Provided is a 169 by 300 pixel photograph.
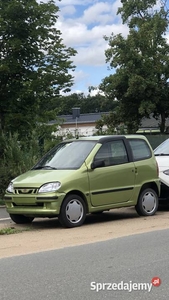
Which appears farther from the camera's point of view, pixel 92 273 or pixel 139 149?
pixel 139 149

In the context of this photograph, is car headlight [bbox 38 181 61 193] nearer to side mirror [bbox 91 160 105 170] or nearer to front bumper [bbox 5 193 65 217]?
front bumper [bbox 5 193 65 217]

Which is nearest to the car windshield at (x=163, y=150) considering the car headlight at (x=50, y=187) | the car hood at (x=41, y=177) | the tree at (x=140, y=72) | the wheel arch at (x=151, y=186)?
the wheel arch at (x=151, y=186)

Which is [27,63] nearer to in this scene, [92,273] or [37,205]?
[37,205]

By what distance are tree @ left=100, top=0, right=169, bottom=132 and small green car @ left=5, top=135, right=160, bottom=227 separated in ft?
63.4

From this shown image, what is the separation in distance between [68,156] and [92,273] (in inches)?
171

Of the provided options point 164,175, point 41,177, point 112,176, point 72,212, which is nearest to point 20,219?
point 41,177

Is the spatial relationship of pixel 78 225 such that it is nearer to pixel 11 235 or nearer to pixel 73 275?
pixel 11 235

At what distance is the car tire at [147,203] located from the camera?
10945 mm

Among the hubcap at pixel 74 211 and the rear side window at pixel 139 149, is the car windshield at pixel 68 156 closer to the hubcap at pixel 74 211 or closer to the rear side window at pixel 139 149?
the hubcap at pixel 74 211

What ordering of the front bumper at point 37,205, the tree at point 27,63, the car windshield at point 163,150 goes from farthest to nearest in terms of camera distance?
the tree at point 27,63
the car windshield at point 163,150
the front bumper at point 37,205

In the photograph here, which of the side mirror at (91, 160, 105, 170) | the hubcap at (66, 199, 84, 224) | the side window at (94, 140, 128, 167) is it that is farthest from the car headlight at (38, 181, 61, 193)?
the side window at (94, 140, 128, 167)

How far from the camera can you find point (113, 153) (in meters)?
10.7

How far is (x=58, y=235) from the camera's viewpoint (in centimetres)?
901

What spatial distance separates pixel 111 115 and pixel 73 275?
2762 cm
